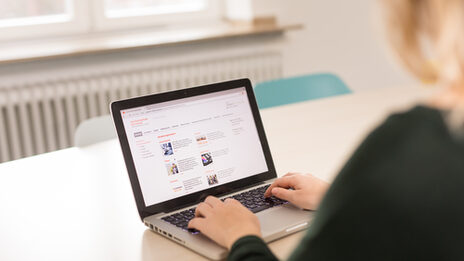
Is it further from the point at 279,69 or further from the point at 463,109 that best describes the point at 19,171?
the point at 279,69

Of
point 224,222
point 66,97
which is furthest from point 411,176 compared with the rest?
point 66,97

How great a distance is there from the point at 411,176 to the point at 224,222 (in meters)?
0.52

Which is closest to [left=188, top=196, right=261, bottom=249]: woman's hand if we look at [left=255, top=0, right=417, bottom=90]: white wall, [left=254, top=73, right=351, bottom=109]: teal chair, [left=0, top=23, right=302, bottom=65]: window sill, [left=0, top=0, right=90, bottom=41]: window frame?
[left=254, top=73, right=351, bottom=109]: teal chair

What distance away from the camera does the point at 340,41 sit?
3.58 metres

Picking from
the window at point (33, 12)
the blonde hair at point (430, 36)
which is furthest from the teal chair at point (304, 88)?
the blonde hair at point (430, 36)

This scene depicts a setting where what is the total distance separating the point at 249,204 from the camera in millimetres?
1200

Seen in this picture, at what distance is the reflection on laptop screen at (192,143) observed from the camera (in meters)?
1.19

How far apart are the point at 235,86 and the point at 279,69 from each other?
2109 millimetres

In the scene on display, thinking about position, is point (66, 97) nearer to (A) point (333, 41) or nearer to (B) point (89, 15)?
(B) point (89, 15)

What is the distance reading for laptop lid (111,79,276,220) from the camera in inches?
46.7

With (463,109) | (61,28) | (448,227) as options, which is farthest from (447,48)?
(61,28)

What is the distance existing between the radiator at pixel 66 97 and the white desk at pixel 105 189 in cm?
122

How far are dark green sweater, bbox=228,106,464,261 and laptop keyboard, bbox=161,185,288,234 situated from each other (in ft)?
1.77

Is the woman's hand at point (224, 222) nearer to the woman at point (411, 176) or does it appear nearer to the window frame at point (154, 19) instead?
the woman at point (411, 176)
